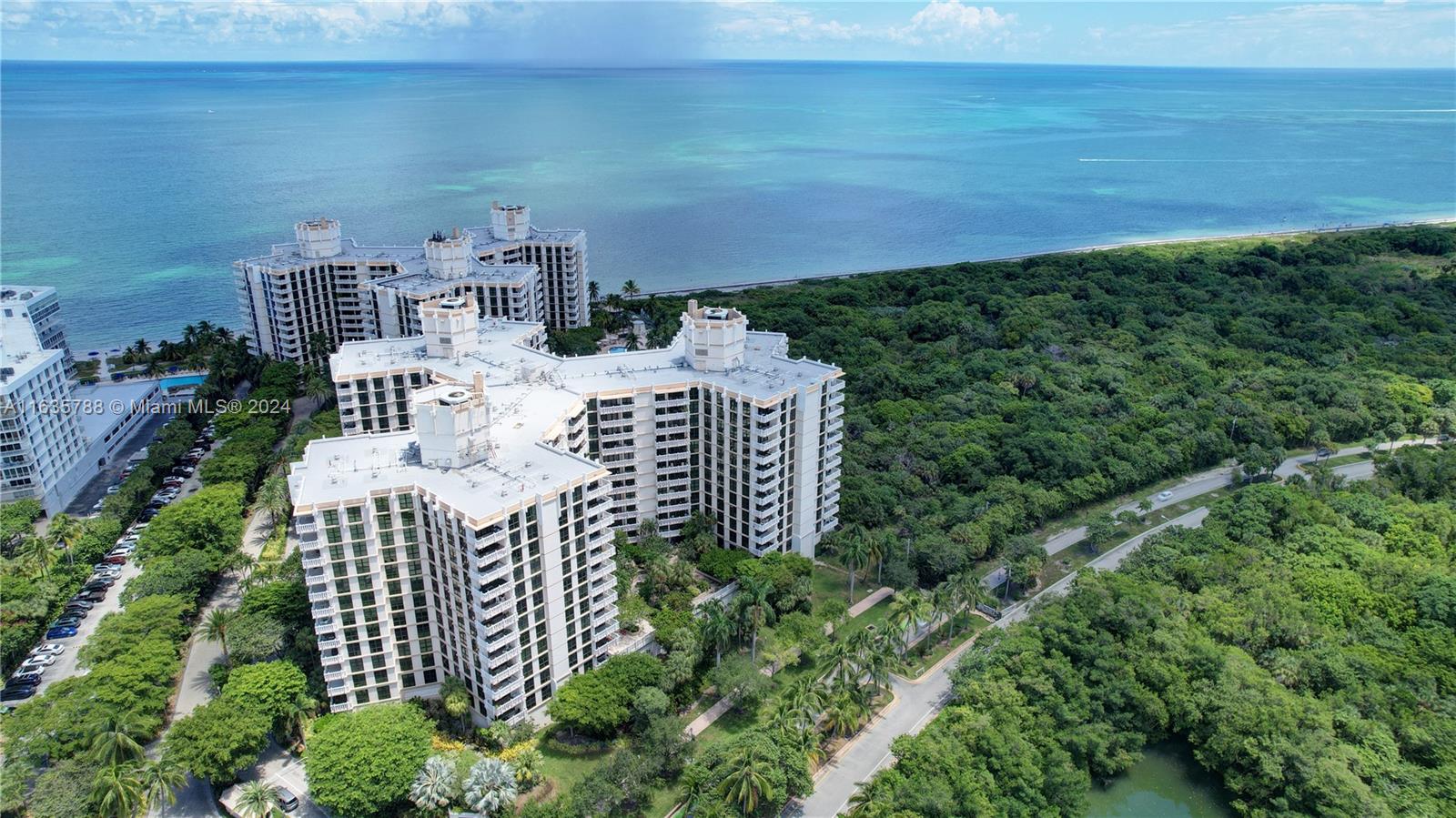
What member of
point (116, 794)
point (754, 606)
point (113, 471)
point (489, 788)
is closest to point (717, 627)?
point (754, 606)

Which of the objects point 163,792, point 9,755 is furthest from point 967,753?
point 9,755

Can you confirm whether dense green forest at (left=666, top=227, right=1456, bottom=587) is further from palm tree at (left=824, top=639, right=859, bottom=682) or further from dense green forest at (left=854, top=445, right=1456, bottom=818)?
palm tree at (left=824, top=639, right=859, bottom=682)

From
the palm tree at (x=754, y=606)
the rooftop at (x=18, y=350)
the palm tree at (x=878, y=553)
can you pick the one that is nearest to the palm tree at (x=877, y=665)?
the palm tree at (x=754, y=606)

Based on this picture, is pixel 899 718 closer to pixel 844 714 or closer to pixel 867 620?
pixel 844 714

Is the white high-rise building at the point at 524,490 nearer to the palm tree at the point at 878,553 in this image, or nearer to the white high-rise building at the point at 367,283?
the palm tree at the point at 878,553

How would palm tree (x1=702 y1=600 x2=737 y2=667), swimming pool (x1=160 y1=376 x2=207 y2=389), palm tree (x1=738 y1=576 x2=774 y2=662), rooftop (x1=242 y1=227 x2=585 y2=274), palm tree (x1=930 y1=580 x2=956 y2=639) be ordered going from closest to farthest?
1. palm tree (x1=702 y1=600 x2=737 y2=667)
2. palm tree (x1=738 y1=576 x2=774 y2=662)
3. palm tree (x1=930 y1=580 x2=956 y2=639)
4. swimming pool (x1=160 y1=376 x2=207 y2=389)
5. rooftop (x1=242 y1=227 x2=585 y2=274)

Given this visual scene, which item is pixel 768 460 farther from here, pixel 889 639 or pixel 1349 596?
pixel 1349 596

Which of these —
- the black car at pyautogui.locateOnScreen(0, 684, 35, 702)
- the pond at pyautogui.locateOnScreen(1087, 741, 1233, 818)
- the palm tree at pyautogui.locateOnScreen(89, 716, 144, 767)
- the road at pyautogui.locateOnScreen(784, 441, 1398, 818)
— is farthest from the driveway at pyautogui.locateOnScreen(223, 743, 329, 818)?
the pond at pyautogui.locateOnScreen(1087, 741, 1233, 818)
